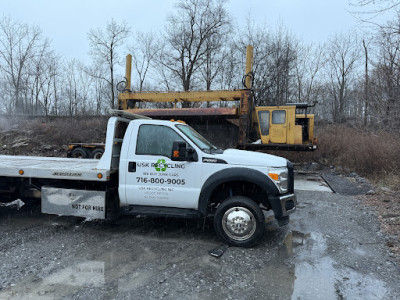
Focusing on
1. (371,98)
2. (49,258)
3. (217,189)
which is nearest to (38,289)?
(49,258)

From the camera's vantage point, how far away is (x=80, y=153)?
1588 cm

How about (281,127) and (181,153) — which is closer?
(181,153)

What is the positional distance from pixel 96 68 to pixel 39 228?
32937mm

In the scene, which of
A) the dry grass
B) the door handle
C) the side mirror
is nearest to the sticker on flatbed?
the door handle

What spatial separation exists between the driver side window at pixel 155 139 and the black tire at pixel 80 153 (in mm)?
11892

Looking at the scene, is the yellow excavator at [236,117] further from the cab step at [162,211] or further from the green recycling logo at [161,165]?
the cab step at [162,211]

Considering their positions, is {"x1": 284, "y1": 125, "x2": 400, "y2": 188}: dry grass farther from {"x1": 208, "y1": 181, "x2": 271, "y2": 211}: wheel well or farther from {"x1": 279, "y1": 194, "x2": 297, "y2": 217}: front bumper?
{"x1": 208, "y1": 181, "x2": 271, "y2": 211}: wheel well

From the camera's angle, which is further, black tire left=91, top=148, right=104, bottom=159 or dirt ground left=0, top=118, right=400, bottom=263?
black tire left=91, top=148, right=104, bottom=159

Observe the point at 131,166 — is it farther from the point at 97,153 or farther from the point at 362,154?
the point at 97,153

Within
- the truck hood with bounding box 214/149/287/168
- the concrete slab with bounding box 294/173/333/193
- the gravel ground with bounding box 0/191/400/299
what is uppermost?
the truck hood with bounding box 214/149/287/168

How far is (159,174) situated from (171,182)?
9.3 inches

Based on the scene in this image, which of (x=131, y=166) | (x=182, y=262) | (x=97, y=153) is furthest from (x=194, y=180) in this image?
(x=97, y=153)

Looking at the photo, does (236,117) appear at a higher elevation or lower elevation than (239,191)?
higher

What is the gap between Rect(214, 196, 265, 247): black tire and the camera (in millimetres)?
4523
